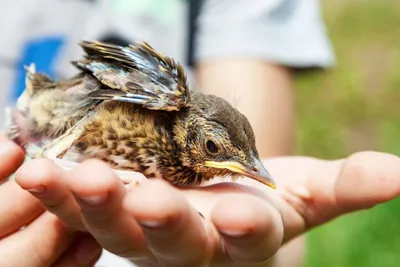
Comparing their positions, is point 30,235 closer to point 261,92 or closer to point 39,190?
point 39,190

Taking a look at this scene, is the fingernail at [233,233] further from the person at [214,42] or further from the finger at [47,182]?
the person at [214,42]

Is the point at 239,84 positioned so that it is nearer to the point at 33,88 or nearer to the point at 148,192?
the point at 33,88

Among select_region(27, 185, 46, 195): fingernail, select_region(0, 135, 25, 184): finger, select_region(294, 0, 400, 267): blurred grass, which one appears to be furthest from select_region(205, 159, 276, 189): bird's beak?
select_region(294, 0, 400, 267): blurred grass

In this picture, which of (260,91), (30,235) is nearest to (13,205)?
(30,235)

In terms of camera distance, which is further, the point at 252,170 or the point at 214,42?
the point at 214,42

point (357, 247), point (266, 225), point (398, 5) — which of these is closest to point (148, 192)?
point (266, 225)

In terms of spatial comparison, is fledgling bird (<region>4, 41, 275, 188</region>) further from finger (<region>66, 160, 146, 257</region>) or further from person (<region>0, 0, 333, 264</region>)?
person (<region>0, 0, 333, 264</region>)

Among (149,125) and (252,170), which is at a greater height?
(149,125)
